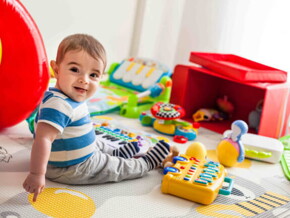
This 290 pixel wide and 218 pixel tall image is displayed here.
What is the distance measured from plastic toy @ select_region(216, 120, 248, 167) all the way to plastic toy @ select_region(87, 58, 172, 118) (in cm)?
62

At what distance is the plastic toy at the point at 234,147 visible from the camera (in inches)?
59.4

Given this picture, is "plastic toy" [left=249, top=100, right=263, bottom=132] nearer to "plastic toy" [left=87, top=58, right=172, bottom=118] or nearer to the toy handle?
"plastic toy" [left=87, top=58, right=172, bottom=118]

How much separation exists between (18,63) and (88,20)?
1228mm

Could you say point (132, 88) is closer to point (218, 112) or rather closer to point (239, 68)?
point (218, 112)

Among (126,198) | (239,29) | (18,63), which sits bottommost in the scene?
(126,198)

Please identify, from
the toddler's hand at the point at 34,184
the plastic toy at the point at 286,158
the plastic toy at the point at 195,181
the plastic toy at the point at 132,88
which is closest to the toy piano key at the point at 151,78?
the plastic toy at the point at 132,88

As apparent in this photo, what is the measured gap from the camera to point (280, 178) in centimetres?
152

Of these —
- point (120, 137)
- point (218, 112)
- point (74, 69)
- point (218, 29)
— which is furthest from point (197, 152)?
point (218, 29)

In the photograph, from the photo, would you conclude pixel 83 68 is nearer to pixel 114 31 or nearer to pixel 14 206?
pixel 14 206

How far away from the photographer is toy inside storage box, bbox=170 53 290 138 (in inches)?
74.8

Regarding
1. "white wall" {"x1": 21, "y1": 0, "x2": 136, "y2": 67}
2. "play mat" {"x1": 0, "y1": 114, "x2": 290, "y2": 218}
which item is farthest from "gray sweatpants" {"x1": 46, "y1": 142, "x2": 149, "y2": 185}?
"white wall" {"x1": 21, "y1": 0, "x2": 136, "y2": 67}

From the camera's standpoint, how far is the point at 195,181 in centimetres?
123

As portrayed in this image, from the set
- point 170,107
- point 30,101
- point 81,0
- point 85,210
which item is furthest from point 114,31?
point 85,210

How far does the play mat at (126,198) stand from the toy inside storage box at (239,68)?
1.79 feet
